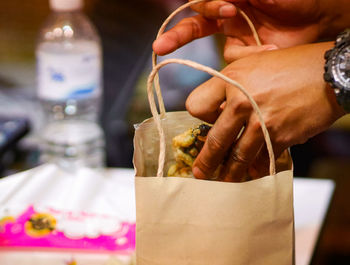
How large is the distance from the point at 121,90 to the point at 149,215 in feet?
4.31

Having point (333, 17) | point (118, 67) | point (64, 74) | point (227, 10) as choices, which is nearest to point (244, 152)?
point (227, 10)

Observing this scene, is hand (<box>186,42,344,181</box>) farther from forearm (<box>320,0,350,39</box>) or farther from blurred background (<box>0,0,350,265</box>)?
blurred background (<box>0,0,350,265</box>)

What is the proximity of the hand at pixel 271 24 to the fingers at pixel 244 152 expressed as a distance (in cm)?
26

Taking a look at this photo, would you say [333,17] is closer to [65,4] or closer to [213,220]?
[213,220]

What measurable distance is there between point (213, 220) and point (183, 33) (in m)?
0.42

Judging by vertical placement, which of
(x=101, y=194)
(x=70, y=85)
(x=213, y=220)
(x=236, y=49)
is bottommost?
(x=101, y=194)

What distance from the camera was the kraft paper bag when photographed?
704 millimetres

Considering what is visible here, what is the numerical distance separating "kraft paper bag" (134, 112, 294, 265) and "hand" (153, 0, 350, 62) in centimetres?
33

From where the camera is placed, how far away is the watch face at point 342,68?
0.71 meters

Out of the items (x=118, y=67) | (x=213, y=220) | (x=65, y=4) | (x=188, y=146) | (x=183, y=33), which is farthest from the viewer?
(x=118, y=67)

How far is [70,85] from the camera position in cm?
151

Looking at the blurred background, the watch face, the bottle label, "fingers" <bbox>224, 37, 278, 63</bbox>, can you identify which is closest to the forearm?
"fingers" <bbox>224, 37, 278, 63</bbox>

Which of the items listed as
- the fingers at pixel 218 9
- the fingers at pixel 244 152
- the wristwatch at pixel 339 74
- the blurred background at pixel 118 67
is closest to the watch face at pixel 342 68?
the wristwatch at pixel 339 74

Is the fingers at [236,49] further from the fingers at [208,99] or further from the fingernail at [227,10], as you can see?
the fingers at [208,99]
